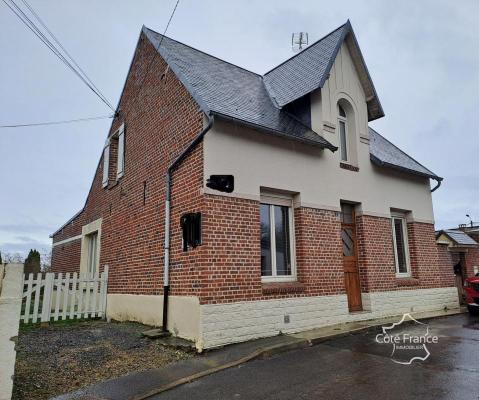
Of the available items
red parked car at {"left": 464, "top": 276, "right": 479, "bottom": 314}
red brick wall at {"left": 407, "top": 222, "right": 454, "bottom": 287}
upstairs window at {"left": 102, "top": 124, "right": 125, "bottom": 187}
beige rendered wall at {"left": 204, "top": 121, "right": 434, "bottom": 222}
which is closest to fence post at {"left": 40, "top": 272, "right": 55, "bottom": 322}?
upstairs window at {"left": 102, "top": 124, "right": 125, "bottom": 187}

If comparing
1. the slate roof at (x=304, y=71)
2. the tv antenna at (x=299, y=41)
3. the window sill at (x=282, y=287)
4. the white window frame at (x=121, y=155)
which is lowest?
the window sill at (x=282, y=287)

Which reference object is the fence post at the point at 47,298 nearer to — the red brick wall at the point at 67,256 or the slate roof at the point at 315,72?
the red brick wall at the point at 67,256

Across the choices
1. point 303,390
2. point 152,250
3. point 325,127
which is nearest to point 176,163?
point 152,250

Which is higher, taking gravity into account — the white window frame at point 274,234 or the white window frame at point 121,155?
the white window frame at point 121,155

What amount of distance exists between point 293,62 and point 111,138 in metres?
6.41

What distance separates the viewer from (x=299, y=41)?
15984mm

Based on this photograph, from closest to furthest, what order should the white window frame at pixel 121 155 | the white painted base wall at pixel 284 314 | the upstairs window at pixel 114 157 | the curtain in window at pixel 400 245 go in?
the white painted base wall at pixel 284 314 → the curtain in window at pixel 400 245 → the white window frame at pixel 121 155 → the upstairs window at pixel 114 157

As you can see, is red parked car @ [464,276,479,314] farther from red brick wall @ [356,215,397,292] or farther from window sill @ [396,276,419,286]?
red brick wall @ [356,215,397,292]

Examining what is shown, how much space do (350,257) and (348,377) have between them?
5.13 metres

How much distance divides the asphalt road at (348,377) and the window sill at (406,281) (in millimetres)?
3665

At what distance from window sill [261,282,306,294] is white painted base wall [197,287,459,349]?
7.2 inches

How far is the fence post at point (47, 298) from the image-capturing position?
10.4 m

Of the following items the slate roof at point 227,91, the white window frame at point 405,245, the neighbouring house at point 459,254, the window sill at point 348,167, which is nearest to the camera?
the slate roof at point 227,91

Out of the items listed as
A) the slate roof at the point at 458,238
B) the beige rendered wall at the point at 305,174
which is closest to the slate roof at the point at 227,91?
the beige rendered wall at the point at 305,174
